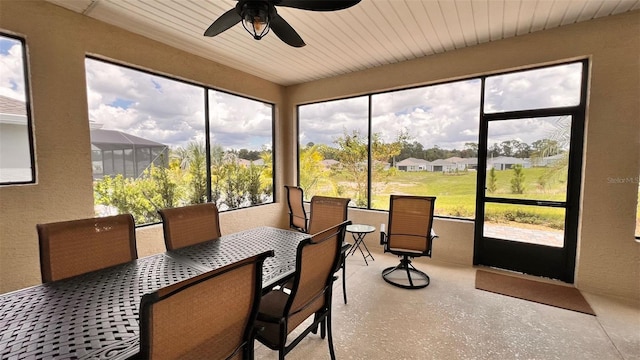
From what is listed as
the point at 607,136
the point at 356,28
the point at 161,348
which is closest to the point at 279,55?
the point at 356,28

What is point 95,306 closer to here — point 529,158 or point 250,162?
point 250,162

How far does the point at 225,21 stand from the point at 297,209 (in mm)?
2742

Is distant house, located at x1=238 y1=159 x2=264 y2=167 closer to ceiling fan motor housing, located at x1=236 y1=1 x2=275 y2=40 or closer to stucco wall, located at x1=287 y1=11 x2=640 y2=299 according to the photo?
A: ceiling fan motor housing, located at x1=236 y1=1 x2=275 y2=40

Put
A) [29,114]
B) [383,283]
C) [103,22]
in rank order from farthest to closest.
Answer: [383,283] < [103,22] < [29,114]

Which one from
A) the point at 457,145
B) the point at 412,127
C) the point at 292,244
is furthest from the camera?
the point at 412,127

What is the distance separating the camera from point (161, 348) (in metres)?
0.86

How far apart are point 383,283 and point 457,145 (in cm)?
224

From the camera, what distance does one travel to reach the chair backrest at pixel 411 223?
311cm

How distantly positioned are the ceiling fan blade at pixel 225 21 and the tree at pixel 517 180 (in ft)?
12.0

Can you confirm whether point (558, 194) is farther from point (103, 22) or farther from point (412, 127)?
point (103, 22)

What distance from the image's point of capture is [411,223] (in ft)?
10.6

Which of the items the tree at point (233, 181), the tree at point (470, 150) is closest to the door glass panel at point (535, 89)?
the tree at point (470, 150)

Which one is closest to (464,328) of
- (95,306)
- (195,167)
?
(95,306)

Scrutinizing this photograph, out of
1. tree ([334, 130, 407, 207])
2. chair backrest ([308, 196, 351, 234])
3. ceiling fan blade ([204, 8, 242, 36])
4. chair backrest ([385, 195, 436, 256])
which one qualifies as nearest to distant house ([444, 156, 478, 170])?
tree ([334, 130, 407, 207])
